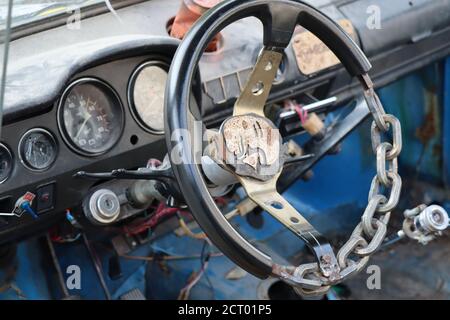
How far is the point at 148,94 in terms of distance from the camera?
1.92 m

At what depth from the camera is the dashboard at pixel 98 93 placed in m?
1.70

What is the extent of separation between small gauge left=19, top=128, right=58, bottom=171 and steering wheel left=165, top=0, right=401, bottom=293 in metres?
0.49

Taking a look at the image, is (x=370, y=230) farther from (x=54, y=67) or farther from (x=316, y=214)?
(x=316, y=214)

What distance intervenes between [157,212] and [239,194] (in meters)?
0.56

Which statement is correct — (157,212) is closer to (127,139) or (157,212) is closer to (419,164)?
(127,139)

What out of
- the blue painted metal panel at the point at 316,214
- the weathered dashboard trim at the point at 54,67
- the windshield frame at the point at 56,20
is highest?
the windshield frame at the point at 56,20

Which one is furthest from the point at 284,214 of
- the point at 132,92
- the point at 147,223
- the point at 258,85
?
the point at 147,223

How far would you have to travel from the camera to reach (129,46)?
5.82 feet

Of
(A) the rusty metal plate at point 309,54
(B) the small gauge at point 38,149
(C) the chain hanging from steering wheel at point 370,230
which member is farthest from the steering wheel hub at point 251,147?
(A) the rusty metal plate at point 309,54

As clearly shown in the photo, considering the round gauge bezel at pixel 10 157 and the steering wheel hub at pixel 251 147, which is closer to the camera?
the steering wheel hub at pixel 251 147

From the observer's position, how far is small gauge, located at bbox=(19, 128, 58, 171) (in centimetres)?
171

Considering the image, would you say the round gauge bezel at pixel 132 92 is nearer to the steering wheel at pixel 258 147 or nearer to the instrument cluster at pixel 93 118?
the instrument cluster at pixel 93 118

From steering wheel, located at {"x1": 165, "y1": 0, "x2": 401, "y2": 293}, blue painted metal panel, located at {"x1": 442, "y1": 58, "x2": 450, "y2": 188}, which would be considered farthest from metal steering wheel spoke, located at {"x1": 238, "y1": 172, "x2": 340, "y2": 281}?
blue painted metal panel, located at {"x1": 442, "y1": 58, "x2": 450, "y2": 188}

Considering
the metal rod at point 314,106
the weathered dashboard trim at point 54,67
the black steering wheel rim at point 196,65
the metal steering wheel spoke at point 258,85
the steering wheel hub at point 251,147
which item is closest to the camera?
the black steering wheel rim at point 196,65
